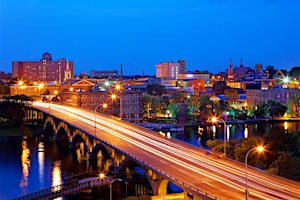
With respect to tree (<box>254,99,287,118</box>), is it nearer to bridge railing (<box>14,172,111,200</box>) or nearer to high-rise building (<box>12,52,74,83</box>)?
bridge railing (<box>14,172,111,200</box>)

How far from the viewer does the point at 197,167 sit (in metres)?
27.4

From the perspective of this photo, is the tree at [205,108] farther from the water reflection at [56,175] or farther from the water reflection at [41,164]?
the water reflection at [56,175]

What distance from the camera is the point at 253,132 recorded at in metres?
64.1

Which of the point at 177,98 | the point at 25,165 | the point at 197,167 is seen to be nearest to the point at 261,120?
the point at 177,98

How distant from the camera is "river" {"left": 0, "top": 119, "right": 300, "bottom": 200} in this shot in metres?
35.0

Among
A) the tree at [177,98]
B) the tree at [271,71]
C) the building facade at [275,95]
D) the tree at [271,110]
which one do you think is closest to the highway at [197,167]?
the tree at [271,110]

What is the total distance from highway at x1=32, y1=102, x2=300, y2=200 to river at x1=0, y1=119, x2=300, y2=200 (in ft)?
12.9

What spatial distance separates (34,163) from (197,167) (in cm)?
1938

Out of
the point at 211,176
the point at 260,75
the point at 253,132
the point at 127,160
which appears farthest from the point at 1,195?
the point at 260,75

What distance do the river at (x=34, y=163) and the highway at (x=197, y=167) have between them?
3918 millimetres

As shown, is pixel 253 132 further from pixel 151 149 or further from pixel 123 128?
pixel 151 149

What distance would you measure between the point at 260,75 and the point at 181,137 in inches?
3203

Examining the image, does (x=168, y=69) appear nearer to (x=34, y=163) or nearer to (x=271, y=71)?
(x=271, y=71)

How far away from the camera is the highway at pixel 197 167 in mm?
22328
